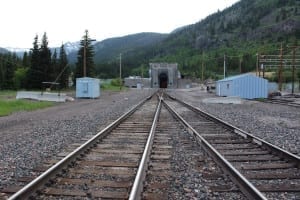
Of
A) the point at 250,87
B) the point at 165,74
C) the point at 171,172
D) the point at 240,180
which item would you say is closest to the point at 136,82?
the point at 165,74

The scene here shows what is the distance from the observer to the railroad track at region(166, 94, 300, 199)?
5898 millimetres

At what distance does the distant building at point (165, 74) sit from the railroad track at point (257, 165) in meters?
116

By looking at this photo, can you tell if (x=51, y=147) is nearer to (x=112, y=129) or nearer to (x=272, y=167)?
(x=112, y=129)

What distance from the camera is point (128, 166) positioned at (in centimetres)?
760

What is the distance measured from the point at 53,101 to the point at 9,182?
28134 millimetres

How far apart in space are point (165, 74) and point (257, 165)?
403 feet

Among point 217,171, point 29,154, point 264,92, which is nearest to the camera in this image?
point 217,171

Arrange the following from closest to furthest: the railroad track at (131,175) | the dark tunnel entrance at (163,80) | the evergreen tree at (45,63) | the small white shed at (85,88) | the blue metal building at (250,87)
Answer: the railroad track at (131,175) < the small white shed at (85,88) < the blue metal building at (250,87) < the evergreen tree at (45,63) < the dark tunnel entrance at (163,80)

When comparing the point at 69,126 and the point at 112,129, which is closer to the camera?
the point at 112,129

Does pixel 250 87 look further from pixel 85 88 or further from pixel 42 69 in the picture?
pixel 42 69

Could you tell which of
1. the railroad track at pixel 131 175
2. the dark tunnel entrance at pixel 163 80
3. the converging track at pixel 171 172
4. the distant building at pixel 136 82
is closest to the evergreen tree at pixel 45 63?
the distant building at pixel 136 82

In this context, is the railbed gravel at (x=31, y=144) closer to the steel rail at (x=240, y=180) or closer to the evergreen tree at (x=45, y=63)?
the steel rail at (x=240, y=180)

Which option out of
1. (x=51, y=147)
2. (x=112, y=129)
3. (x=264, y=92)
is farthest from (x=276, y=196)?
(x=264, y=92)

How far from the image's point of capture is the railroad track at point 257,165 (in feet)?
19.4
